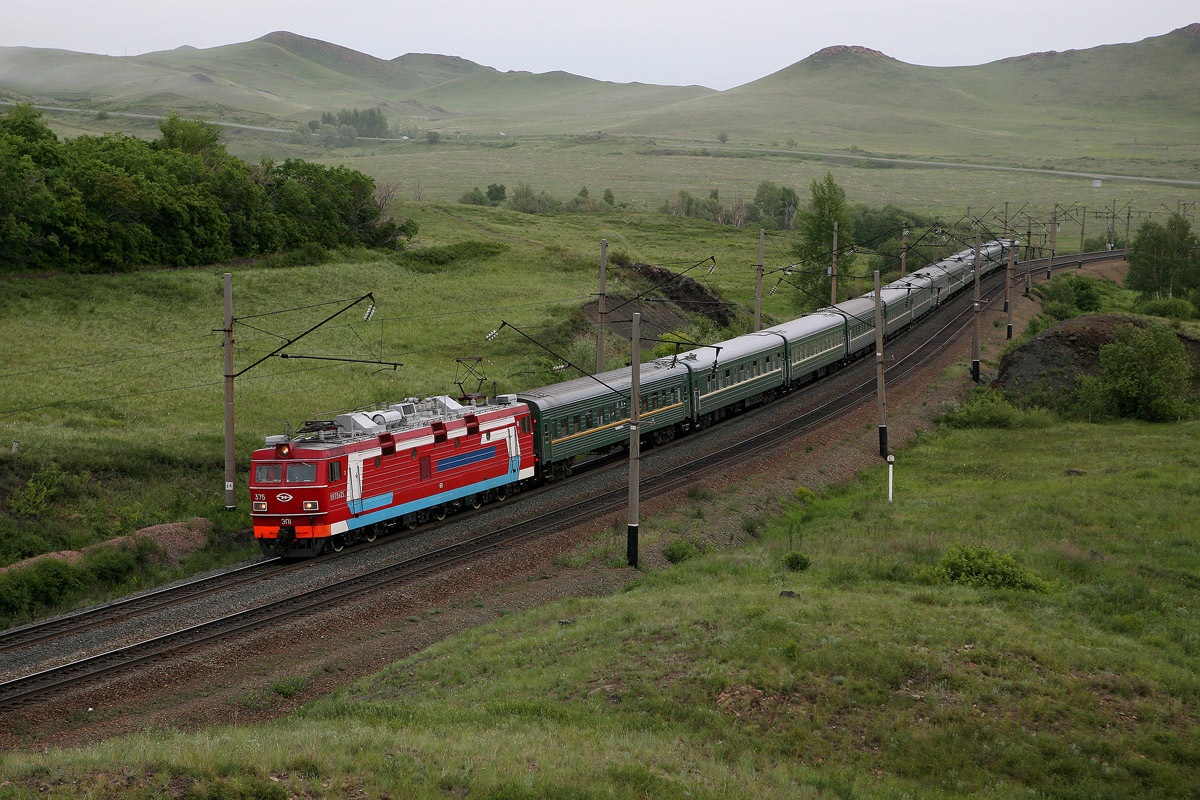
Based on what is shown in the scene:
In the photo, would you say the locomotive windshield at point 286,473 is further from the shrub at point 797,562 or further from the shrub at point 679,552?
the shrub at point 797,562

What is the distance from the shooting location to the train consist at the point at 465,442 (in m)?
28.6

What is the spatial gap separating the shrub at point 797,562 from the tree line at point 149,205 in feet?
150

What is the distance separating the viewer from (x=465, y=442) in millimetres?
33125

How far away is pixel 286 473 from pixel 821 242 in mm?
63526

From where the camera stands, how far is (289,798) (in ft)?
40.9

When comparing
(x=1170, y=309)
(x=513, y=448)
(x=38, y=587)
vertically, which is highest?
(x=1170, y=309)

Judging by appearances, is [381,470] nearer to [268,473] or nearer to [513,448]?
→ [268,473]

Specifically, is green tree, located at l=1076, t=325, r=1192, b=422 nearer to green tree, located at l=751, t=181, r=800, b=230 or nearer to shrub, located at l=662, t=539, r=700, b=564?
shrub, located at l=662, t=539, r=700, b=564

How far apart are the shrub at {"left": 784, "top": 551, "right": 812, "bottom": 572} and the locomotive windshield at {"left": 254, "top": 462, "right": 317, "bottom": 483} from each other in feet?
41.4

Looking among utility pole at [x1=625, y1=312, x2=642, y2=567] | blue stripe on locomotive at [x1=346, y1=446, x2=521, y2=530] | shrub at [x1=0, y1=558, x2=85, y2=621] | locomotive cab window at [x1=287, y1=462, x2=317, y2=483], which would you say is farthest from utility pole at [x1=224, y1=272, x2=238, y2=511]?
utility pole at [x1=625, y1=312, x2=642, y2=567]

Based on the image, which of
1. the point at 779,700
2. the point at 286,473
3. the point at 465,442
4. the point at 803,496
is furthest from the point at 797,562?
the point at 286,473

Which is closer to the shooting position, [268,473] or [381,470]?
[268,473]

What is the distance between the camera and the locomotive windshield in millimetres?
28266

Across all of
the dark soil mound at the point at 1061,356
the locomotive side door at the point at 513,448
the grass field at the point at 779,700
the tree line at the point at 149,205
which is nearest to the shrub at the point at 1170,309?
the dark soil mound at the point at 1061,356
